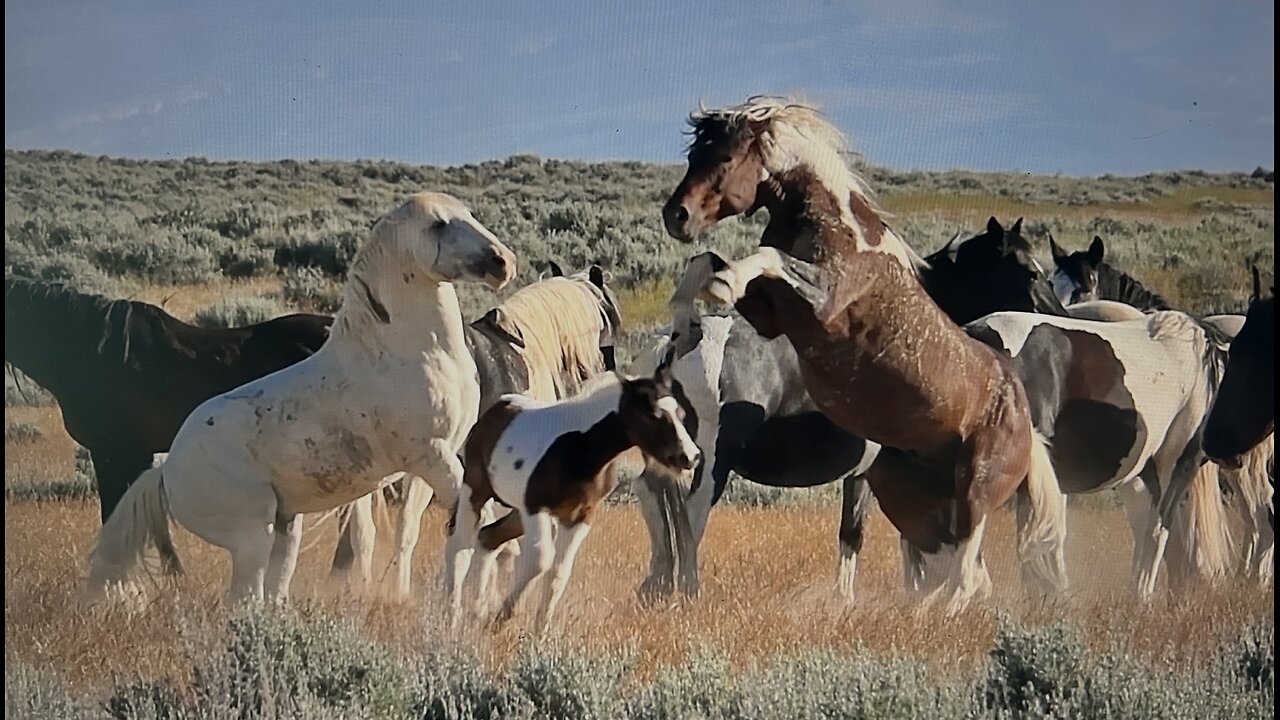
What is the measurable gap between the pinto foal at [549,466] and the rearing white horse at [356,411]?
0.32 ft

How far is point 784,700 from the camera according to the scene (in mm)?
4238

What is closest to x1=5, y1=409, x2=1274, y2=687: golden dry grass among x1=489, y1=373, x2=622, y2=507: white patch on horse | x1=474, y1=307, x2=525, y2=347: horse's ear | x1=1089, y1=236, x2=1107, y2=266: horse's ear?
x1=489, y1=373, x2=622, y2=507: white patch on horse

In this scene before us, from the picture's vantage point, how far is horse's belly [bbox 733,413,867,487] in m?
4.47

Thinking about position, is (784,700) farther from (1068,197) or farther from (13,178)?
(13,178)

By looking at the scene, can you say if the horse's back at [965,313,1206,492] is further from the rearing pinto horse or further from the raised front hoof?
the raised front hoof

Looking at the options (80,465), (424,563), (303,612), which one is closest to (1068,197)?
(424,563)

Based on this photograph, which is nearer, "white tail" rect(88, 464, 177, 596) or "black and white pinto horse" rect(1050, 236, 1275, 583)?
"white tail" rect(88, 464, 177, 596)

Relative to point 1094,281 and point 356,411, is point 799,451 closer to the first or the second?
point 1094,281

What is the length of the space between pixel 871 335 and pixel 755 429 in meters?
0.46

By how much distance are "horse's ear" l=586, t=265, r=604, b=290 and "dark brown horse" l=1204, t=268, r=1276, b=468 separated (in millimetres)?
2088

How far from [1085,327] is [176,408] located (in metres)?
2.85

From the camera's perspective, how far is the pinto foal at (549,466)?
4.20 meters

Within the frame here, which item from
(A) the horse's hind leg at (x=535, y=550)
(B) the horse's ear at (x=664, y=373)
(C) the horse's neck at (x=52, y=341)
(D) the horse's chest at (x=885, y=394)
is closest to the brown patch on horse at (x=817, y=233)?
(D) the horse's chest at (x=885, y=394)

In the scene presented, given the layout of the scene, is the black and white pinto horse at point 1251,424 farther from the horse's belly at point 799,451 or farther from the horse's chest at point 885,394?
the horse's belly at point 799,451
